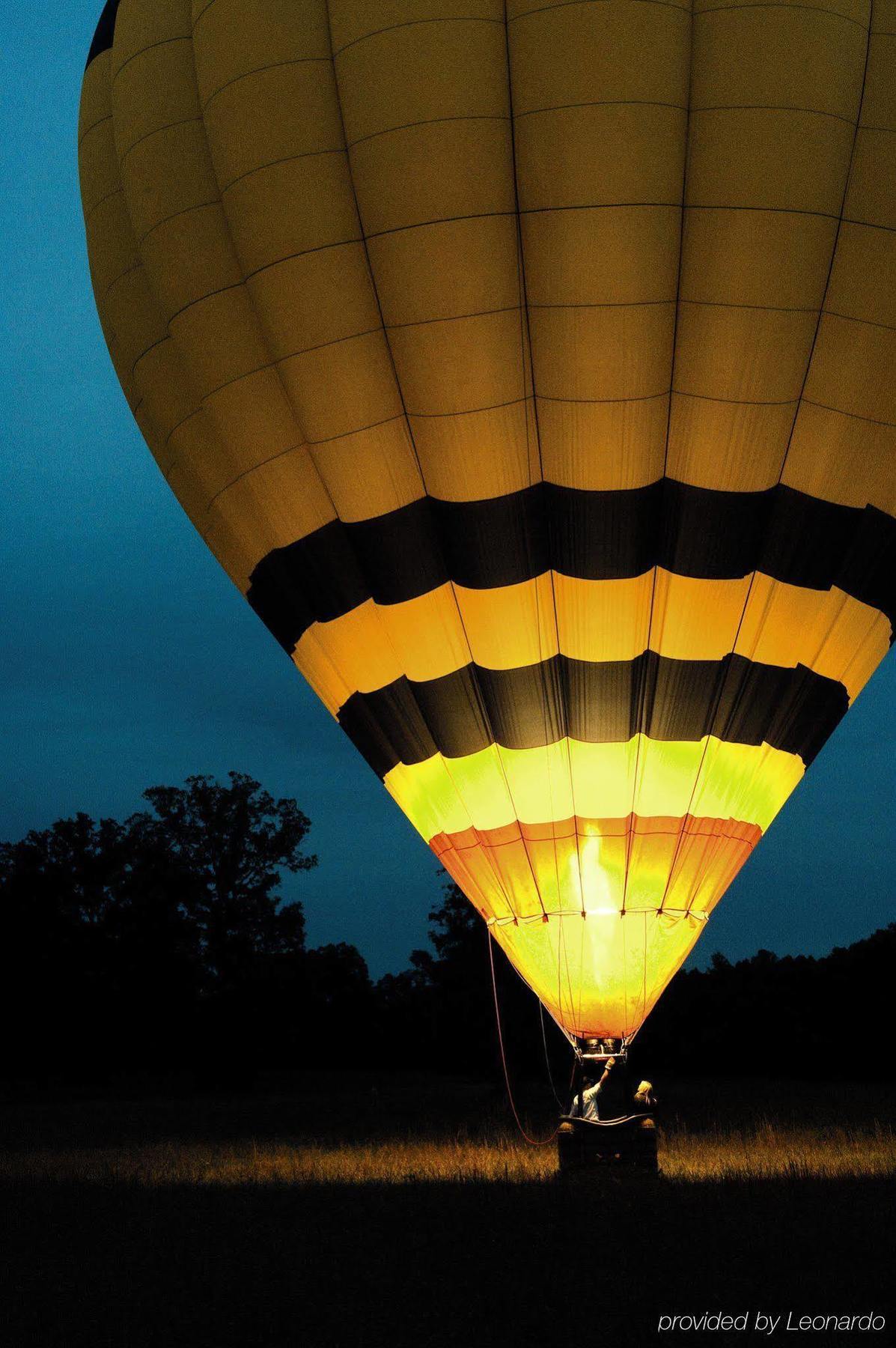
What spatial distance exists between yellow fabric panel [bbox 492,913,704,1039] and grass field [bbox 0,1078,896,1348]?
0.90 m

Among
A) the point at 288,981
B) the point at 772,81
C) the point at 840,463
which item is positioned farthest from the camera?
the point at 288,981

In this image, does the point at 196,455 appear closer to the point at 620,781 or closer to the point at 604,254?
the point at 604,254

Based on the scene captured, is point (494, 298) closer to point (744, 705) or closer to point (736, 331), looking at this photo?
point (736, 331)

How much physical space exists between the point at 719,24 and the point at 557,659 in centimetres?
345

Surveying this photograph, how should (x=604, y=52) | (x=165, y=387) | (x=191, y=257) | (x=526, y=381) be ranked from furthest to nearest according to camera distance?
(x=165, y=387)
(x=191, y=257)
(x=526, y=381)
(x=604, y=52)

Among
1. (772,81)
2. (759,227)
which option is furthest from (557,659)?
(772,81)

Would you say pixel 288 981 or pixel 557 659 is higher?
pixel 288 981

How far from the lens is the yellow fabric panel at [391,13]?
671 centimetres

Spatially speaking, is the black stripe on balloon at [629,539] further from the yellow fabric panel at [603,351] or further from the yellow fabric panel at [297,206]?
the yellow fabric panel at [297,206]

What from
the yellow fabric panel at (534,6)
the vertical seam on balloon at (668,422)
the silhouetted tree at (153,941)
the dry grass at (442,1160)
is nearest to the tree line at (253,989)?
the silhouetted tree at (153,941)

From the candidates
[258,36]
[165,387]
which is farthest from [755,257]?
[165,387]

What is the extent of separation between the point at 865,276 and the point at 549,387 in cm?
175

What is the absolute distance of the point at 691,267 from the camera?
22.7 feet

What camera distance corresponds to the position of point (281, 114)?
708cm
